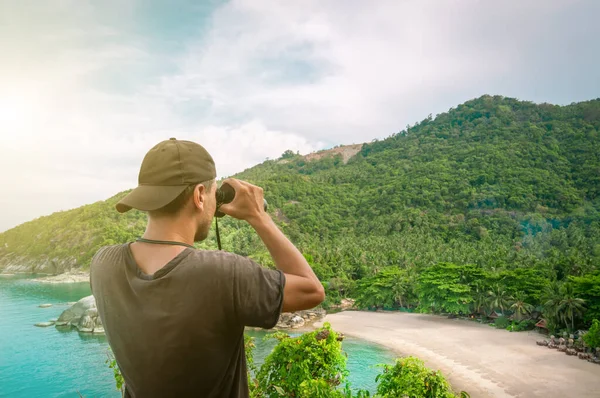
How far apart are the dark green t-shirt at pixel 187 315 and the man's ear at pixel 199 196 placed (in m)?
0.17

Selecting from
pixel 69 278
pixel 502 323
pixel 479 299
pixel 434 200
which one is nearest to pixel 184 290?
pixel 502 323

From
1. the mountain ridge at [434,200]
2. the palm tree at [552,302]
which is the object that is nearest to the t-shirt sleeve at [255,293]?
the palm tree at [552,302]

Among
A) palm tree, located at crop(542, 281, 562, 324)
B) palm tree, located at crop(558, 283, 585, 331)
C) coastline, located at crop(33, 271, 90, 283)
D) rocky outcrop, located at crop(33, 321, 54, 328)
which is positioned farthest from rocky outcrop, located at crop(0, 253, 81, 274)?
palm tree, located at crop(558, 283, 585, 331)

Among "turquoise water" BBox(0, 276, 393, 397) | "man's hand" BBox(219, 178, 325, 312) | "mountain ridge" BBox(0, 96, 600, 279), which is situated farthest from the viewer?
"mountain ridge" BBox(0, 96, 600, 279)

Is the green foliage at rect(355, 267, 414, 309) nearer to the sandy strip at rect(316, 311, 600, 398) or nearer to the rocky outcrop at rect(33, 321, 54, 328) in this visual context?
the sandy strip at rect(316, 311, 600, 398)

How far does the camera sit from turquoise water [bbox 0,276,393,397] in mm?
18969

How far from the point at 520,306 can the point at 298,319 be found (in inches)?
656

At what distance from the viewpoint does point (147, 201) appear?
42.3 inches

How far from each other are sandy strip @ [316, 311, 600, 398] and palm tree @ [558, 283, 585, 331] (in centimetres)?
265

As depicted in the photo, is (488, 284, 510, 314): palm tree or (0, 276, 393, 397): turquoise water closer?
(0, 276, 393, 397): turquoise water

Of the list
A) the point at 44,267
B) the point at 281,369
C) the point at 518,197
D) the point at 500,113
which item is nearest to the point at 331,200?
the point at 518,197

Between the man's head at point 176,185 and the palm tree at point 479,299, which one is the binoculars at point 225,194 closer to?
the man's head at point 176,185

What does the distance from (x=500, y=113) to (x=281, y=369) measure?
131 m

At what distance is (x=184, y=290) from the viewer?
3.10ft
